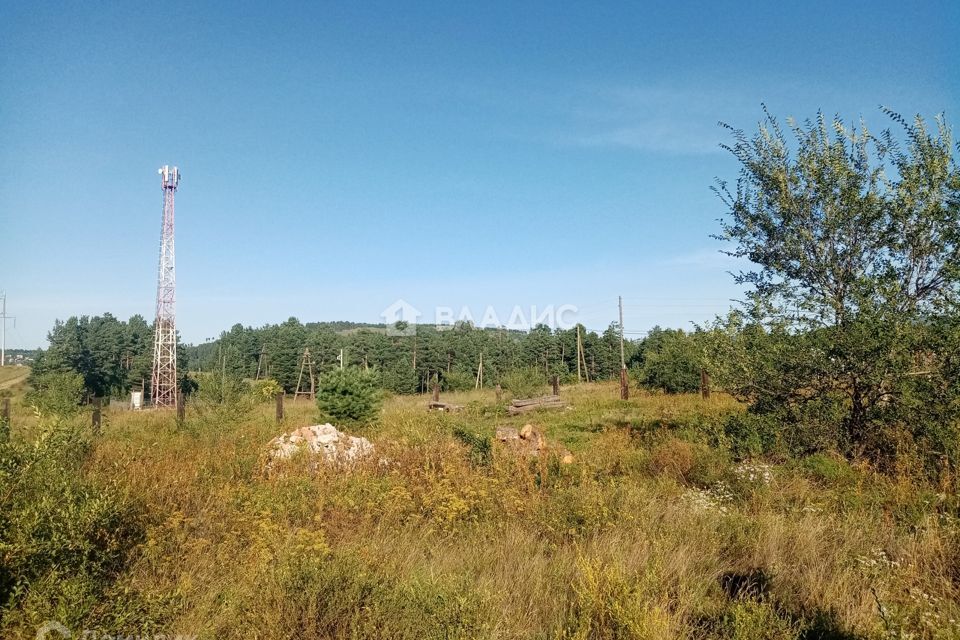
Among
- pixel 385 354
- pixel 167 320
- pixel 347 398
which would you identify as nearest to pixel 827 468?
pixel 347 398

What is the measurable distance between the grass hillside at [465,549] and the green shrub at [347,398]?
22.0 ft

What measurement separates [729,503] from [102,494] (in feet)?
19.9

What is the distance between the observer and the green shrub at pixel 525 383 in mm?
22231

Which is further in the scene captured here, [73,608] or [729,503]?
[729,503]

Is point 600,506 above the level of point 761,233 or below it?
below

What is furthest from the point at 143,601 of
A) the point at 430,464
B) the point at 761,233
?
the point at 761,233

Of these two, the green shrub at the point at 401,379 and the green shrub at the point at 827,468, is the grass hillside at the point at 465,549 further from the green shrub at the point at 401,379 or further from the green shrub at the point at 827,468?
the green shrub at the point at 401,379

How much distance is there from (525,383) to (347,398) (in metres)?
10.2

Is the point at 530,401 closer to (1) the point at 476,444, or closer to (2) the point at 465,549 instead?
(1) the point at 476,444

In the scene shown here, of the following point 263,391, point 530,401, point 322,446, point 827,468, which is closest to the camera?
point 827,468

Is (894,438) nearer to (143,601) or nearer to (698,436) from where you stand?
(698,436)

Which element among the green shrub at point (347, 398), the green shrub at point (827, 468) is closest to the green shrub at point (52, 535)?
the green shrub at point (827, 468)

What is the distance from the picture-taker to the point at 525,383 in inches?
890

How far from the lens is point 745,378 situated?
7988 mm
